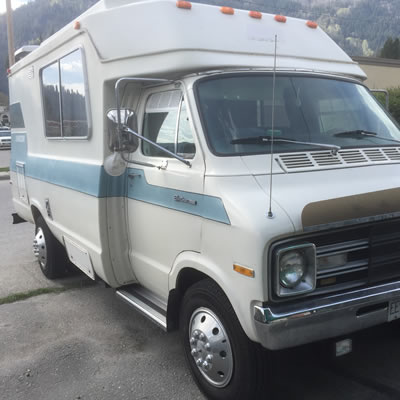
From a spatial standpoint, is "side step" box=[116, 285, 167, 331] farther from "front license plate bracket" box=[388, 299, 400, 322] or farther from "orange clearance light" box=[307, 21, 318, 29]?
"orange clearance light" box=[307, 21, 318, 29]

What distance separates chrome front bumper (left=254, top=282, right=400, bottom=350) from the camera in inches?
106

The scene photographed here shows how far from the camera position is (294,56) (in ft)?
13.3

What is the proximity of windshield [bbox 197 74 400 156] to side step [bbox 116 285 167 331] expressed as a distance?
4.65 ft

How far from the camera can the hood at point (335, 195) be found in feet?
9.18

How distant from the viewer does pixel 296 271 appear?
279 centimetres

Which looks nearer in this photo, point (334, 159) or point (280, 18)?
point (334, 159)

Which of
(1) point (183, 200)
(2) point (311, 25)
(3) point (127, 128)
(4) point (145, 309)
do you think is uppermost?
(2) point (311, 25)

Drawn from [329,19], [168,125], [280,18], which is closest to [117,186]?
[168,125]

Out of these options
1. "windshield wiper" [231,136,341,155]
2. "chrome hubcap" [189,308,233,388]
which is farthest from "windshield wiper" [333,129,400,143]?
"chrome hubcap" [189,308,233,388]

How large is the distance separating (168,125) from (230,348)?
1725 mm

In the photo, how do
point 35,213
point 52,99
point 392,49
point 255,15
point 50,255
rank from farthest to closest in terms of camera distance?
1. point 392,49
2. point 35,213
3. point 50,255
4. point 52,99
5. point 255,15

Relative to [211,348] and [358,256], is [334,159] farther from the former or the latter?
[211,348]

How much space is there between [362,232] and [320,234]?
351 millimetres

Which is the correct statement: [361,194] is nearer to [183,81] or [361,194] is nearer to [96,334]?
[183,81]
